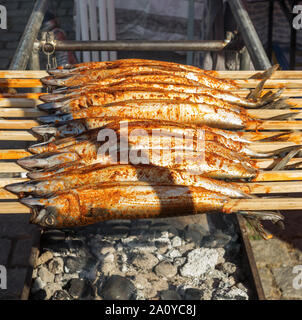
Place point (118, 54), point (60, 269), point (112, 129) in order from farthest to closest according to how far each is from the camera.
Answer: point (118, 54), point (60, 269), point (112, 129)

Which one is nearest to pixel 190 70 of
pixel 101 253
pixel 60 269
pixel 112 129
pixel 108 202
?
pixel 112 129

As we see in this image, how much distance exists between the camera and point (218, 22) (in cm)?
612

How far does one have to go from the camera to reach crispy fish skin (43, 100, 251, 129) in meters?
2.56

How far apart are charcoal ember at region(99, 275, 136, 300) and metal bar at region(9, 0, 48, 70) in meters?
2.45

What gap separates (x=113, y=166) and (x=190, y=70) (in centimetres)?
163

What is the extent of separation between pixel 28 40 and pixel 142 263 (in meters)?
2.92

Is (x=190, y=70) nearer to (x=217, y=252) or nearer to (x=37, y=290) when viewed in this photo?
(x=217, y=252)

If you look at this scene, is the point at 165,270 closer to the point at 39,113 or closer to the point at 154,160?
the point at 154,160

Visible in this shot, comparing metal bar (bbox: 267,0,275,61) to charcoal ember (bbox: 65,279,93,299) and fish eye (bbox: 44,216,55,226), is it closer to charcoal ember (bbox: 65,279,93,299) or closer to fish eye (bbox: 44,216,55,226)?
charcoal ember (bbox: 65,279,93,299)

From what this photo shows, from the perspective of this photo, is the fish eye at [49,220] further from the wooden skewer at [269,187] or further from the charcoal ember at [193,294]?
the charcoal ember at [193,294]

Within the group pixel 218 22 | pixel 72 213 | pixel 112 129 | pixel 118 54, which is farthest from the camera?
pixel 118 54

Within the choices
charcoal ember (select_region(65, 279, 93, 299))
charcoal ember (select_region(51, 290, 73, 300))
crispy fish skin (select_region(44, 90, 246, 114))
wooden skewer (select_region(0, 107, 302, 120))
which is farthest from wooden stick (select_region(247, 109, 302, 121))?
charcoal ember (select_region(51, 290, 73, 300))

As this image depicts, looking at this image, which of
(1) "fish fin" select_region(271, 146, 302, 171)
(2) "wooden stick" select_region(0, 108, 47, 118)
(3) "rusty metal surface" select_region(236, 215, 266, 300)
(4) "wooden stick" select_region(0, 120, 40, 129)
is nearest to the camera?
(1) "fish fin" select_region(271, 146, 302, 171)

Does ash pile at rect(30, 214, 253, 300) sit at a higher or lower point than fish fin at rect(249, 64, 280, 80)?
lower
